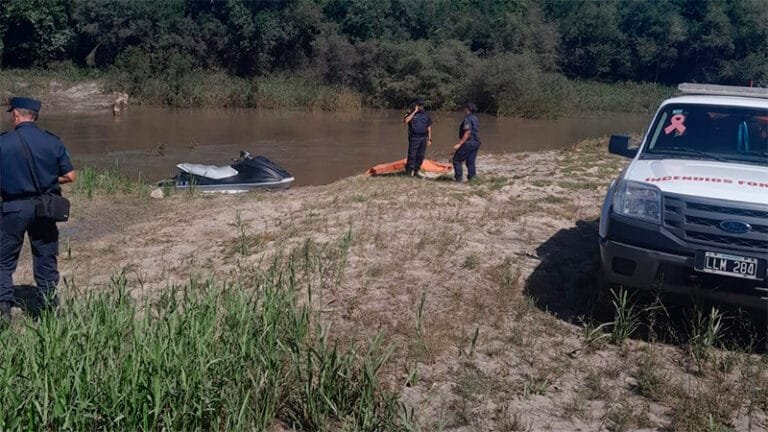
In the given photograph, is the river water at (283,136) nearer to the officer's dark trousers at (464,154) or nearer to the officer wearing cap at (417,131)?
the officer wearing cap at (417,131)

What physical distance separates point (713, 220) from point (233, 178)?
33.2 ft

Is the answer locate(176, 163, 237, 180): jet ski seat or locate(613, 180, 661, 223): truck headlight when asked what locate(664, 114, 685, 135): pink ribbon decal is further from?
locate(176, 163, 237, 180): jet ski seat

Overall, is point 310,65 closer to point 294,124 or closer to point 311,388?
point 294,124

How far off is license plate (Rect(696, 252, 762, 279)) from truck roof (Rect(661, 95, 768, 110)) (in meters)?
1.98

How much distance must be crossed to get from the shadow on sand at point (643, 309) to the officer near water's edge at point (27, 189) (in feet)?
12.7

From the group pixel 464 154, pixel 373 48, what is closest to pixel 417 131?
pixel 464 154

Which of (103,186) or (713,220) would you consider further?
(103,186)

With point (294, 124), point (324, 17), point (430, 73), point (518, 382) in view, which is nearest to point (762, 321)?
point (518, 382)

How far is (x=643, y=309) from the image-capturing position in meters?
5.98

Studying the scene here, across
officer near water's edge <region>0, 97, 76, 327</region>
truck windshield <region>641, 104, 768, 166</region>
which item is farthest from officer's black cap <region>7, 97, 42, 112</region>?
truck windshield <region>641, 104, 768, 166</region>

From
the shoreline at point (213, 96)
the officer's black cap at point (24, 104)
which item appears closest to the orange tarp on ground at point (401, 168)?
the officer's black cap at point (24, 104)

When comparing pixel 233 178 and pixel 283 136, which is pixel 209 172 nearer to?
pixel 233 178

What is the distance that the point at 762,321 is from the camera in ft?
19.2

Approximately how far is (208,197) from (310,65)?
33616 mm
